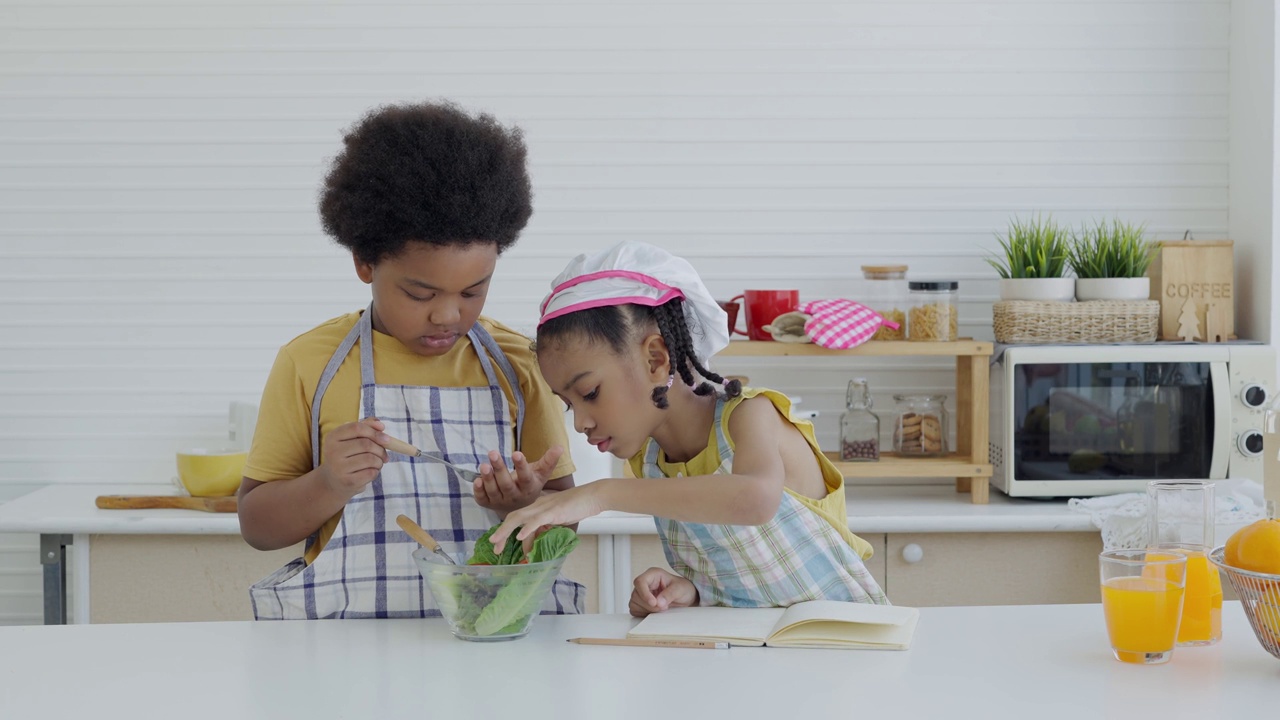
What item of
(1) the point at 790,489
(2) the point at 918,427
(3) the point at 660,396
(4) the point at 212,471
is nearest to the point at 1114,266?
(2) the point at 918,427

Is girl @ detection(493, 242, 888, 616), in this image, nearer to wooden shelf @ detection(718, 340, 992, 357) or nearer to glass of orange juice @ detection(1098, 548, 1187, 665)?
glass of orange juice @ detection(1098, 548, 1187, 665)

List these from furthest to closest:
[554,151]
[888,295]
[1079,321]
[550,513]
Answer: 1. [554,151]
2. [888,295]
3. [1079,321]
4. [550,513]

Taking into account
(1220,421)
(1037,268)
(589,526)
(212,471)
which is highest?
(1037,268)

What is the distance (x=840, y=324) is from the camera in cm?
272

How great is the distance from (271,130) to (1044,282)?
1959 mm

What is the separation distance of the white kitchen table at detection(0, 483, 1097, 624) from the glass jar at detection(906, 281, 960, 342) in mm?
421

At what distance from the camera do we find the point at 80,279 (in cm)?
304

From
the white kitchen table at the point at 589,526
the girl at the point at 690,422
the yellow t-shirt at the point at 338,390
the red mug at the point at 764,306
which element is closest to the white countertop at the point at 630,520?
the white kitchen table at the point at 589,526

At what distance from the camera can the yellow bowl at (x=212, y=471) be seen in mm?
2680

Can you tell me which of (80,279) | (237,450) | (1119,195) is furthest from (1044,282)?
(80,279)

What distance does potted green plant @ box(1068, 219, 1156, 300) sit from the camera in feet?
9.17

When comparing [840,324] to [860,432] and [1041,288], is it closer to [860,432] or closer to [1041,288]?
[860,432]

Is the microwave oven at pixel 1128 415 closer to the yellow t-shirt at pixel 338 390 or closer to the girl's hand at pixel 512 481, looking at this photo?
the yellow t-shirt at pixel 338 390

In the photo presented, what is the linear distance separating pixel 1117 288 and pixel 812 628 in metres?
1.78
